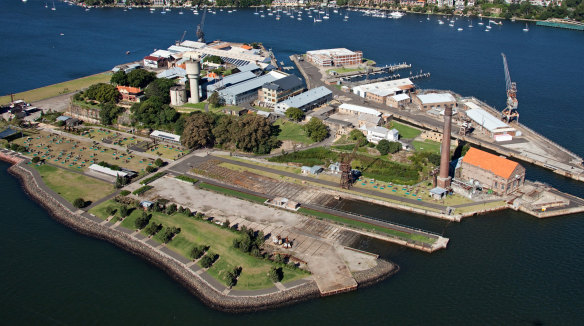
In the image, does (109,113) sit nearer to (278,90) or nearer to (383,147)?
(278,90)

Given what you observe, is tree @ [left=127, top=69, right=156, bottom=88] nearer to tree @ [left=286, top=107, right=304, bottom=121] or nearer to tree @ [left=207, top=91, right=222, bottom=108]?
tree @ [left=207, top=91, right=222, bottom=108]

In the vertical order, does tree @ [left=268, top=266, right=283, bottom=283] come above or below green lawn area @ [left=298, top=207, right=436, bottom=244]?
below

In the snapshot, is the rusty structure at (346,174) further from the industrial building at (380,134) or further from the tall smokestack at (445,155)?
the industrial building at (380,134)

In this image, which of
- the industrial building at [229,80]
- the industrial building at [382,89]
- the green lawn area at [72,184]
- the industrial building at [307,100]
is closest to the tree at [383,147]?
the industrial building at [307,100]

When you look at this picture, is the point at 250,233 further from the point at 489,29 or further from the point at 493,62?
the point at 489,29

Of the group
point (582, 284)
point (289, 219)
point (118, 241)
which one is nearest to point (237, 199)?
point (289, 219)

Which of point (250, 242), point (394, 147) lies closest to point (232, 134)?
point (394, 147)

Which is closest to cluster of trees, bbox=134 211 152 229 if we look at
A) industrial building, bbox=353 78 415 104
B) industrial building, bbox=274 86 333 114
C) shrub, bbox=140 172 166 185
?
shrub, bbox=140 172 166 185
